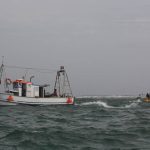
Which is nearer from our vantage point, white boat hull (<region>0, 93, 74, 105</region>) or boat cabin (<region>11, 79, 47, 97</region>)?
white boat hull (<region>0, 93, 74, 105</region>)

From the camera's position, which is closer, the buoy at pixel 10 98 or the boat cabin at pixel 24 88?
the buoy at pixel 10 98

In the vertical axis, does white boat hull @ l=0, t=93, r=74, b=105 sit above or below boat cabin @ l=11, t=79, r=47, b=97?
below

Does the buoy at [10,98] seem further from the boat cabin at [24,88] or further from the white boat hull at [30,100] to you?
the boat cabin at [24,88]

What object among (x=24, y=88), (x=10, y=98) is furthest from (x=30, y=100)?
(x=10, y=98)

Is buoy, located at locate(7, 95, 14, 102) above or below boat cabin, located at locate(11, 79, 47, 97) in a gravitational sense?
below

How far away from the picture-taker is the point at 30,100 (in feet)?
179

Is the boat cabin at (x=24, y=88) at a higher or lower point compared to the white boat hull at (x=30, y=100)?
higher

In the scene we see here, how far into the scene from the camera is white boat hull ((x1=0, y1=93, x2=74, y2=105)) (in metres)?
52.5

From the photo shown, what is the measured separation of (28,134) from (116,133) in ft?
15.6

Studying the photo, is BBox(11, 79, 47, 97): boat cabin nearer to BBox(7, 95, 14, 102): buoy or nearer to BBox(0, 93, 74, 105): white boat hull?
BBox(0, 93, 74, 105): white boat hull

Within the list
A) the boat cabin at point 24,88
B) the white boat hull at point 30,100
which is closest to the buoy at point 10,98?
the white boat hull at point 30,100

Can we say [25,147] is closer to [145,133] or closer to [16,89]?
[145,133]

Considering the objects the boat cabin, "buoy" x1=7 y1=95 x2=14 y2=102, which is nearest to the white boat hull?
"buoy" x1=7 y1=95 x2=14 y2=102

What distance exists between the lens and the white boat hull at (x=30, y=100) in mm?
52500
